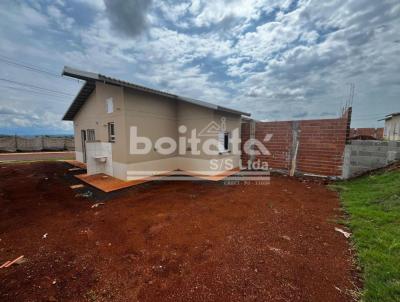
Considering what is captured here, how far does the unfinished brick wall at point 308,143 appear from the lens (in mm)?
6809

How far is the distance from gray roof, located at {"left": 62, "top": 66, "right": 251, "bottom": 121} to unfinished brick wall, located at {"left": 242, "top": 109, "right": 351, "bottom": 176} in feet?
6.77

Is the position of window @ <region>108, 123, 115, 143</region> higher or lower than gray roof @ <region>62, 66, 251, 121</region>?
lower

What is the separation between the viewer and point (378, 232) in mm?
2781

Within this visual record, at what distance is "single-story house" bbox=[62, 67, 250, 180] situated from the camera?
7059 millimetres

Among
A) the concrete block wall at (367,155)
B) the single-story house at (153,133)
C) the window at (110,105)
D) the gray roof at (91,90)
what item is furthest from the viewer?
the window at (110,105)

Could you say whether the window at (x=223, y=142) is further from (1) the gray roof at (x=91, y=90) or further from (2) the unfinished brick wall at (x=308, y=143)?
(2) the unfinished brick wall at (x=308, y=143)

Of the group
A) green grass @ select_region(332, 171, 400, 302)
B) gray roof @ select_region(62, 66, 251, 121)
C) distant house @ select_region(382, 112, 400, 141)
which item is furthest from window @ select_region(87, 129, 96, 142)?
distant house @ select_region(382, 112, 400, 141)

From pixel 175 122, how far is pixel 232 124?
3.13 metres

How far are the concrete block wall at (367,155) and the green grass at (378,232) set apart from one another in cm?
100

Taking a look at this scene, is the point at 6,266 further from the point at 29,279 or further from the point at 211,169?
the point at 211,169

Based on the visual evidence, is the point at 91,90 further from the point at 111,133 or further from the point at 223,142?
the point at 223,142

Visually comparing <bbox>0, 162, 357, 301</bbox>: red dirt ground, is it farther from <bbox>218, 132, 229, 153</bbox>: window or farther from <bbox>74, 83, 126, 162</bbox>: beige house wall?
<bbox>218, 132, 229, 153</bbox>: window

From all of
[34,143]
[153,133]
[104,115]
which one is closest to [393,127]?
[153,133]

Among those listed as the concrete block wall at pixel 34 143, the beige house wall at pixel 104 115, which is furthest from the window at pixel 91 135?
the concrete block wall at pixel 34 143
